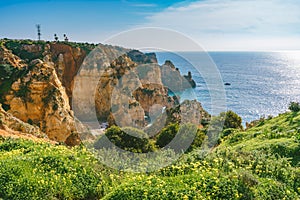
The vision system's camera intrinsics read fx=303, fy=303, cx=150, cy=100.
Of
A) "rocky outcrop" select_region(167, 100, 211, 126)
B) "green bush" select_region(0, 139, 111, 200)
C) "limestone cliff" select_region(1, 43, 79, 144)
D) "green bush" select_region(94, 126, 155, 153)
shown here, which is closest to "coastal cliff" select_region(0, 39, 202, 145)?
"limestone cliff" select_region(1, 43, 79, 144)

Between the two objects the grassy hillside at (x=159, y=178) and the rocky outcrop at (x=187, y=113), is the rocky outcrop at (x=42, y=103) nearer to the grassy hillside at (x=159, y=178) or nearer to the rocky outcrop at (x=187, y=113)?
the rocky outcrop at (x=187, y=113)

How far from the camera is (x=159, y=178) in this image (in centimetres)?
709

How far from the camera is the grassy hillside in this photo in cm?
638

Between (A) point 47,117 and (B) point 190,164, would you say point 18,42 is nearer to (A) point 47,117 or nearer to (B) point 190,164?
(A) point 47,117

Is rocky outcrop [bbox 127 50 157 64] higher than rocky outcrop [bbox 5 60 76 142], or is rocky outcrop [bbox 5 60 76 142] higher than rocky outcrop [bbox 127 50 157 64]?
rocky outcrop [bbox 127 50 157 64]

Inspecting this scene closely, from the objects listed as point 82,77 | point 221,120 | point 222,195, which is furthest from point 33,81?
point 222,195

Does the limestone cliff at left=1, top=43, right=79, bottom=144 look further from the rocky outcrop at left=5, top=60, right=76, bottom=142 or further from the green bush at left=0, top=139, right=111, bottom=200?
the green bush at left=0, top=139, right=111, bottom=200

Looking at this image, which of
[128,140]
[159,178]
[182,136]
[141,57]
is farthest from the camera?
[141,57]

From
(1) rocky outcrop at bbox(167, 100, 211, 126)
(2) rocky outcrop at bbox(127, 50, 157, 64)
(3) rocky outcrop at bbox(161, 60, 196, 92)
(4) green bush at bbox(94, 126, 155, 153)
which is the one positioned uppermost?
(2) rocky outcrop at bbox(127, 50, 157, 64)

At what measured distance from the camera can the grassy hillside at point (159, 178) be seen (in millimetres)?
6379

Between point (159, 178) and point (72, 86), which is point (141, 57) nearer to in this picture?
point (72, 86)

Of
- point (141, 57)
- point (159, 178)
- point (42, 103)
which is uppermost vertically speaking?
point (141, 57)

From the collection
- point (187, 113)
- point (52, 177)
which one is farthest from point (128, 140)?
point (187, 113)

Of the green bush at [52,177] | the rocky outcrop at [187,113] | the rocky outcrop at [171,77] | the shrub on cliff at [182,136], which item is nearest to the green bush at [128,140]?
the shrub on cliff at [182,136]
